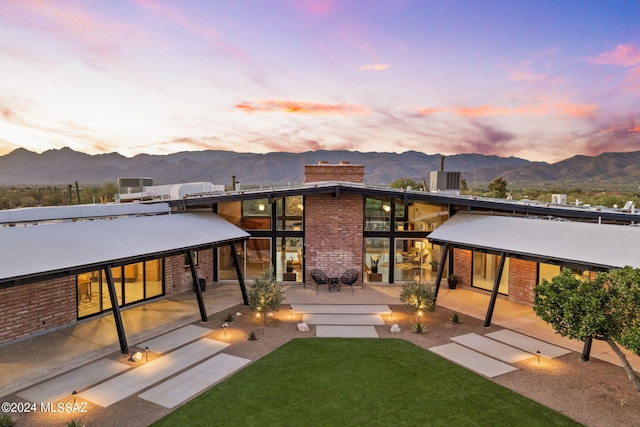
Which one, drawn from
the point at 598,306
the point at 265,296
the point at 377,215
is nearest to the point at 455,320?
the point at 598,306

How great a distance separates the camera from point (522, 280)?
46.1 feet

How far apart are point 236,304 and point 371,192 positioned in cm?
765

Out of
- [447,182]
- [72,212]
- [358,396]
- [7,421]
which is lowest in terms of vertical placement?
Result: [358,396]

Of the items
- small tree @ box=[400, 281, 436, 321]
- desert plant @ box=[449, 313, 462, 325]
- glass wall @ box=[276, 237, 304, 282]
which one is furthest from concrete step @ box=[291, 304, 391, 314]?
glass wall @ box=[276, 237, 304, 282]

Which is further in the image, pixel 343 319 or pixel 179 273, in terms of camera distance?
pixel 179 273

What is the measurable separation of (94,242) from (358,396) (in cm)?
782

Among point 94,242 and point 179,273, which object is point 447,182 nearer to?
point 179,273

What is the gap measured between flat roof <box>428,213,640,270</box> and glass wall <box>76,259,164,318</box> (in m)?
11.4

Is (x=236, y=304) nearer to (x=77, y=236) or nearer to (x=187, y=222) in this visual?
(x=187, y=222)

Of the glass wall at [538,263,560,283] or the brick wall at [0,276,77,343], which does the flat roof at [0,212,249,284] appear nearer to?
the brick wall at [0,276,77,343]

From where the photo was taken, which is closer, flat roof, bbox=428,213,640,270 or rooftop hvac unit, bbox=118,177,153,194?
flat roof, bbox=428,213,640,270

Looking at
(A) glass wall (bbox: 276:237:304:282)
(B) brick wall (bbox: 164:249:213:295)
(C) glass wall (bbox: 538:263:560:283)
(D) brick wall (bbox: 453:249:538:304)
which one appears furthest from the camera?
(A) glass wall (bbox: 276:237:304:282)

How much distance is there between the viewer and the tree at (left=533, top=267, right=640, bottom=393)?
5965mm

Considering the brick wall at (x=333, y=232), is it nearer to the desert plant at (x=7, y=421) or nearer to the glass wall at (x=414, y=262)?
the glass wall at (x=414, y=262)
